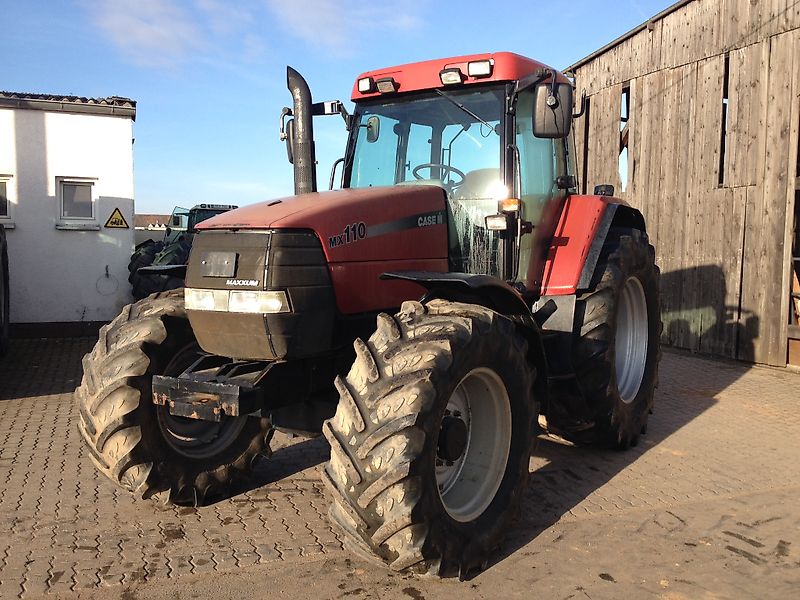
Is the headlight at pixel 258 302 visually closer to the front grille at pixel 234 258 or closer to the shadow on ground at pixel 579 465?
the front grille at pixel 234 258

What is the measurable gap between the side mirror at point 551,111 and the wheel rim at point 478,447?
4.88ft

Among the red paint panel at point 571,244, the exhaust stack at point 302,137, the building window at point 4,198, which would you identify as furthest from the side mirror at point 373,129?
the building window at point 4,198

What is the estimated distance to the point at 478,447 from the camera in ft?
12.3

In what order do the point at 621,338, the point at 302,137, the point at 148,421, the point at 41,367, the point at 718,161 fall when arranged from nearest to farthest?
1. the point at 148,421
2. the point at 302,137
3. the point at 621,338
4. the point at 41,367
5. the point at 718,161

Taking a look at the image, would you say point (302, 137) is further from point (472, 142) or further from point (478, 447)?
point (478, 447)

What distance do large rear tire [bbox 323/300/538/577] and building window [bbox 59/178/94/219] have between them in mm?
9506

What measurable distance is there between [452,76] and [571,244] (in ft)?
4.75

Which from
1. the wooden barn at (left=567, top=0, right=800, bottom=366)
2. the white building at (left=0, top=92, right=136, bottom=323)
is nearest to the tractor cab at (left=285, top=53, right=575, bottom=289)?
the wooden barn at (left=567, top=0, right=800, bottom=366)

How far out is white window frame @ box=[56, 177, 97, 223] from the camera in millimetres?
11227

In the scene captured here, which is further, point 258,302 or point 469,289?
point 469,289

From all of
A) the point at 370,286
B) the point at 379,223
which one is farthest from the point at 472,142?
the point at 370,286

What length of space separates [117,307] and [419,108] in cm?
849

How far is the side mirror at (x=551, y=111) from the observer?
406cm

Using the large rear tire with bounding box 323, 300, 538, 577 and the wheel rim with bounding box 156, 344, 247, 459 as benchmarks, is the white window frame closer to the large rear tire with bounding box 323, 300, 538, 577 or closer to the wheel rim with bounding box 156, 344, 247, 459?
the wheel rim with bounding box 156, 344, 247, 459
